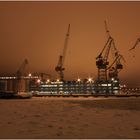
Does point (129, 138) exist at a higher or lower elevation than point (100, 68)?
lower

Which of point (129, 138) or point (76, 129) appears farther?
point (76, 129)

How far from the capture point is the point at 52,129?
15.1 meters

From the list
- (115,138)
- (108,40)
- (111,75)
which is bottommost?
(115,138)

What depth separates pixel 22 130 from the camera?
579 inches

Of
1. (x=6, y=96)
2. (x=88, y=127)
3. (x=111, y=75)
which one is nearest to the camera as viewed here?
(x=88, y=127)

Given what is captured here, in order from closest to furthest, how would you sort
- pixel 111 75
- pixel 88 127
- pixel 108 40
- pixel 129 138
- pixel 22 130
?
pixel 129 138 < pixel 22 130 < pixel 88 127 < pixel 108 40 < pixel 111 75

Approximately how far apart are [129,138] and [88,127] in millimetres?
3671

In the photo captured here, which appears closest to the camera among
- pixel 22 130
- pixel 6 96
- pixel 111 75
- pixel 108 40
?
pixel 22 130

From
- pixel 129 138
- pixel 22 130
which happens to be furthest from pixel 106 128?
pixel 22 130

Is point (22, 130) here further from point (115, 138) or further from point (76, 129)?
point (115, 138)

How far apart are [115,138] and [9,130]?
4.95 meters

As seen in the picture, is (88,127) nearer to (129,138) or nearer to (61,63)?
(129,138)

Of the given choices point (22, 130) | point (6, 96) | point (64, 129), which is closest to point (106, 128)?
point (64, 129)

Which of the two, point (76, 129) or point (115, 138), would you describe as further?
point (76, 129)
